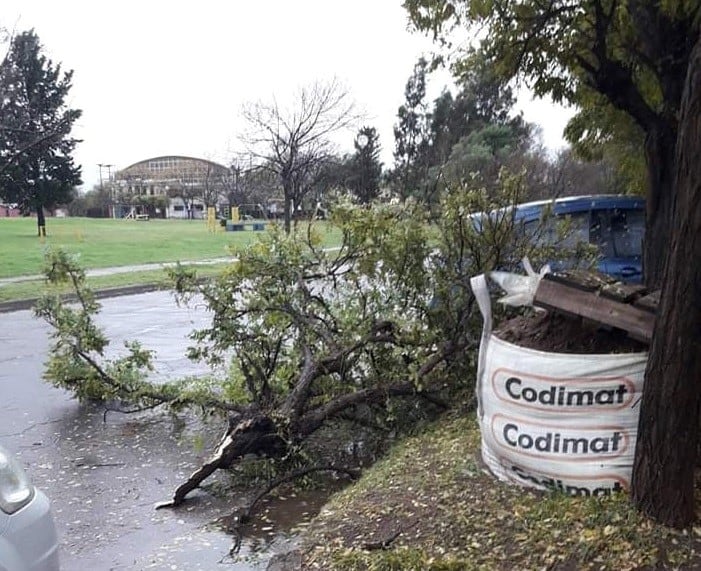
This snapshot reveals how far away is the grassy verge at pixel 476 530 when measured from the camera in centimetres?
303

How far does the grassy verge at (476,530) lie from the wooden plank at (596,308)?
2.65 feet

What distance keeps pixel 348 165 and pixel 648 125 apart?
34.9 metres

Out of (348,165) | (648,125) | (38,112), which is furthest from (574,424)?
(348,165)

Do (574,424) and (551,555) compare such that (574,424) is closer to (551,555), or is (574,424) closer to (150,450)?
(551,555)

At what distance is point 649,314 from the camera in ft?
11.5

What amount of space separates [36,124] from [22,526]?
2310cm

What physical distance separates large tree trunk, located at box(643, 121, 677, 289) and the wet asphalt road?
3807mm

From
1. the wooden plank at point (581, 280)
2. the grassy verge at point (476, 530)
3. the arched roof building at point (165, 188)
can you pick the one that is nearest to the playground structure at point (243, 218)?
the arched roof building at point (165, 188)

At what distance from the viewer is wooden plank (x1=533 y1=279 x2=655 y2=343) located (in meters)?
3.50

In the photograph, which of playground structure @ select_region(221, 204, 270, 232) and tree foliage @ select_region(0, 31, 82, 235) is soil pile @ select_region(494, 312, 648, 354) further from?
playground structure @ select_region(221, 204, 270, 232)

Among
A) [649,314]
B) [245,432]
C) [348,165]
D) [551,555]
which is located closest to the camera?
[551,555]

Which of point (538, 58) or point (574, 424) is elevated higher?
point (538, 58)

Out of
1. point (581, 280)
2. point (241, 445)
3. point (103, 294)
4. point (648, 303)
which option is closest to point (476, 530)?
point (648, 303)

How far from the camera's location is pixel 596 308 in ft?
12.0
